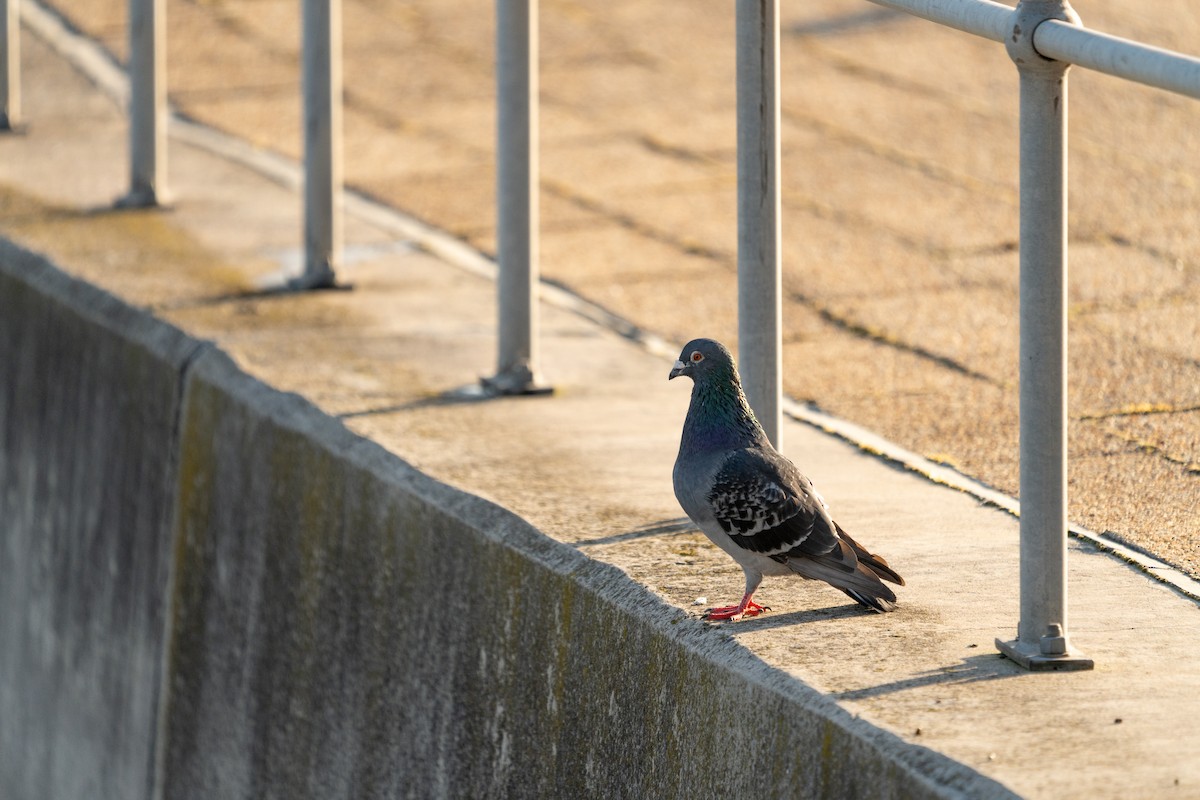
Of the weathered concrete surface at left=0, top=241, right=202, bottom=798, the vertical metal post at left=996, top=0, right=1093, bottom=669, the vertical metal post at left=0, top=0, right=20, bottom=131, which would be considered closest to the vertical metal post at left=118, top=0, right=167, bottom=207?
Answer: the weathered concrete surface at left=0, top=241, right=202, bottom=798

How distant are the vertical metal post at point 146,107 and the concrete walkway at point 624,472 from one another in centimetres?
14

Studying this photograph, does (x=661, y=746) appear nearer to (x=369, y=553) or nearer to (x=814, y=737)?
(x=814, y=737)

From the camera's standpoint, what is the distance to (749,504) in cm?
353

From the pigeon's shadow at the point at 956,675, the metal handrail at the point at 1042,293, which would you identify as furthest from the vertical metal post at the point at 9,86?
the pigeon's shadow at the point at 956,675

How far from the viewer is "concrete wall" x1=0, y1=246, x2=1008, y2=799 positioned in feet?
11.8

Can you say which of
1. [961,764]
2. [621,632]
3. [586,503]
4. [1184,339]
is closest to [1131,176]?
[1184,339]

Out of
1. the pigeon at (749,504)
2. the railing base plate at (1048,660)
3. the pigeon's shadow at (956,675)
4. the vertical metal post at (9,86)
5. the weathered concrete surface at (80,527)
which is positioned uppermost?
the pigeon at (749,504)

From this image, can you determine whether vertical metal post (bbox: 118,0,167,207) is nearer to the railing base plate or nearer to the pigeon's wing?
the pigeon's wing

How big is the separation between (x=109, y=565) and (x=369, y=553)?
1952 mm

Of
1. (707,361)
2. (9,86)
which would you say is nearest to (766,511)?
(707,361)

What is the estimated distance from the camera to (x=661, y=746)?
12.0ft

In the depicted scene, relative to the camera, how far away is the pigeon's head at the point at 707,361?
370 centimetres

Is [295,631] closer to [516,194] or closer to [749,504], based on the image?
[516,194]

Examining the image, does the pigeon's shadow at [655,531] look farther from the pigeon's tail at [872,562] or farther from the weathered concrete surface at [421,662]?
the pigeon's tail at [872,562]
